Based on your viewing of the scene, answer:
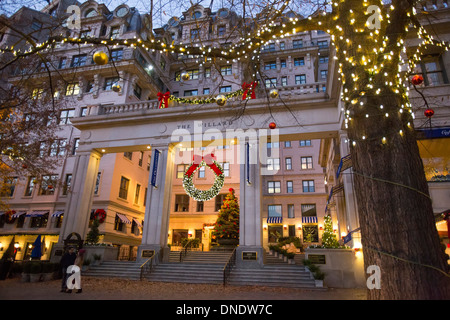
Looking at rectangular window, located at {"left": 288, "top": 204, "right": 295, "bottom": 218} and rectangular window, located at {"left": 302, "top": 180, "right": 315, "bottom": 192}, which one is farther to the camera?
rectangular window, located at {"left": 302, "top": 180, "right": 315, "bottom": 192}

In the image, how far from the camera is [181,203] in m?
32.9

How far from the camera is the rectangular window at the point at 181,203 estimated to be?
1289 inches

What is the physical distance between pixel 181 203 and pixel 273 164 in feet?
42.2

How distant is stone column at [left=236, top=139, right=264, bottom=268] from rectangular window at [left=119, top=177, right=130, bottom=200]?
51.7ft

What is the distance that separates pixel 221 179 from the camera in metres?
17.9

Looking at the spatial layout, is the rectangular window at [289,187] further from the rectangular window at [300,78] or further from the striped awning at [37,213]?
the striped awning at [37,213]

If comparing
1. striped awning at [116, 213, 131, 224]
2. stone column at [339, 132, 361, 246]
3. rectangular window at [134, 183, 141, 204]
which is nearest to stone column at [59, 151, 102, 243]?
striped awning at [116, 213, 131, 224]

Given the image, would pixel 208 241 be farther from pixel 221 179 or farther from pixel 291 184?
pixel 221 179

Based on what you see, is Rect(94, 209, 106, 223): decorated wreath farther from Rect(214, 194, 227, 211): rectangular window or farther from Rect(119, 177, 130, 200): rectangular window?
Rect(214, 194, 227, 211): rectangular window

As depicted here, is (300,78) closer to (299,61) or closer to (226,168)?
(299,61)

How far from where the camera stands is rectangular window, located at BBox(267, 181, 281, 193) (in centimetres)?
3438

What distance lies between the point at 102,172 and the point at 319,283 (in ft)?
71.6

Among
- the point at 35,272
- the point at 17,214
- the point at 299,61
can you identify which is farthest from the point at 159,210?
the point at 299,61
